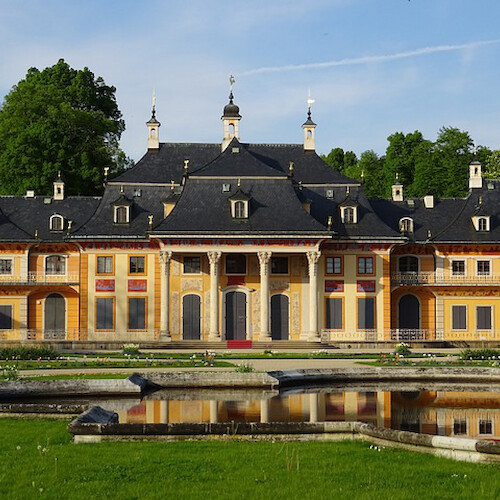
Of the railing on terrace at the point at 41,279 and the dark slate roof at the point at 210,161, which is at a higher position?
the dark slate roof at the point at 210,161

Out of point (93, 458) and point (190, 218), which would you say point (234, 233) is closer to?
point (190, 218)

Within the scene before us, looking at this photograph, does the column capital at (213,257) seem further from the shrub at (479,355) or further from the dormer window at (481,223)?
the dormer window at (481,223)

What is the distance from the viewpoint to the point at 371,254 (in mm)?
54281

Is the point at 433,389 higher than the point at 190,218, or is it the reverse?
the point at 190,218

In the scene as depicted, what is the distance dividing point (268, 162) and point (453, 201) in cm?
→ 1341

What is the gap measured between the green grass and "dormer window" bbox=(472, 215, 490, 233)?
43.7 m

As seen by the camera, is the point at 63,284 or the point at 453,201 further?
the point at 453,201

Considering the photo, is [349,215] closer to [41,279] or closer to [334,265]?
[334,265]

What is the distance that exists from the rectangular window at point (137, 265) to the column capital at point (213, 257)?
Answer: 17.3ft

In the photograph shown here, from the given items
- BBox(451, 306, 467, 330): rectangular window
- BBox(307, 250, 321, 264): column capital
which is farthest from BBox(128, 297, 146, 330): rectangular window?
BBox(451, 306, 467, 330): rectangular window

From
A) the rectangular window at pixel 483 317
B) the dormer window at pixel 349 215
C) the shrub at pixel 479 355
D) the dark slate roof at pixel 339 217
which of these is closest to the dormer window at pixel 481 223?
the rectangular window at pixel 483 317

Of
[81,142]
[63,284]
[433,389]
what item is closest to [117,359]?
[433,389]

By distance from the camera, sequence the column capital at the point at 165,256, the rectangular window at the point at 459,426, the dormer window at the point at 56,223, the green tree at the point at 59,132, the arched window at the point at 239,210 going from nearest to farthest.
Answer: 1. the rectangular window at the point at 459,426
2. the column capital at the point at 165,256
3. the arched window at the point at 239,210
4. the dormer window at the point at 56,223
5. the green tree at the point at 59,132

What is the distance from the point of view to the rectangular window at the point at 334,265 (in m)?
54.2
